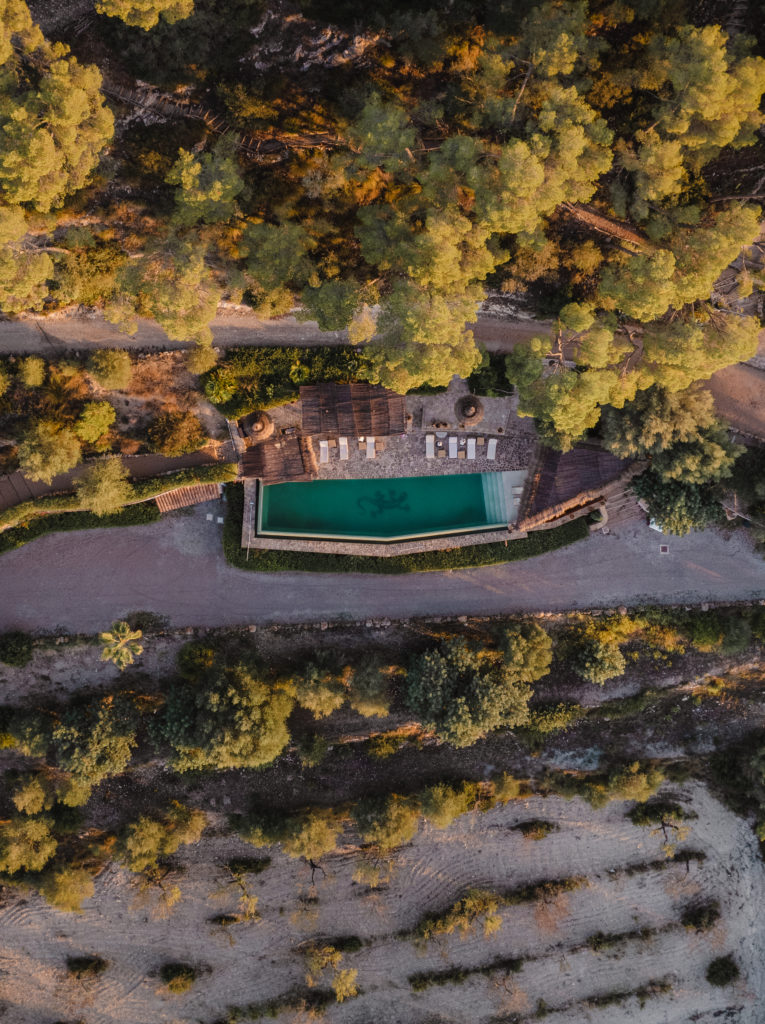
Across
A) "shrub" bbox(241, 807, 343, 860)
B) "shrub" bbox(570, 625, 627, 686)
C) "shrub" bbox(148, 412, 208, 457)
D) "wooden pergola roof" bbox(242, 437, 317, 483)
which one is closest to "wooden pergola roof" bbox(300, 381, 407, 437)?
"wooden pergola roof" bbox(242, 437, 317, 483)

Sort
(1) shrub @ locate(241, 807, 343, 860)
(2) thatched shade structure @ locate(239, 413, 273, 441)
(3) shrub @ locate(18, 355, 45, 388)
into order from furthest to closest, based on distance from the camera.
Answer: (1) shrub @ locate(241, 807, 343, 860), (2) thatched shade structure @ locate(239, 413, 273, 441), (3) shrub @ locate(18, 355, 45, 388)

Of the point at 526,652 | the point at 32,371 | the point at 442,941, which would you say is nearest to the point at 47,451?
the point at 32,371

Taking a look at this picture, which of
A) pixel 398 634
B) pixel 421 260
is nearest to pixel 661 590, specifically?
pixel 398 634

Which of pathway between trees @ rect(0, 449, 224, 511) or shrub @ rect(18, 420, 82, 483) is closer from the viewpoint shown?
shrub @ rect(18, 420, 82, 483)

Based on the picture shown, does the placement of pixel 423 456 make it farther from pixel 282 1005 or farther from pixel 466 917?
pixel 282 1005

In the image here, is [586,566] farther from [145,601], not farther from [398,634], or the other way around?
[145,601]

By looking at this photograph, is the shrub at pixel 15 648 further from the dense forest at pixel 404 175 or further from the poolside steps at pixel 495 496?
the poolside steps at pixel 495 496

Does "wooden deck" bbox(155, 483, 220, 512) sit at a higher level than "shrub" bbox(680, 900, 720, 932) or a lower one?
higher

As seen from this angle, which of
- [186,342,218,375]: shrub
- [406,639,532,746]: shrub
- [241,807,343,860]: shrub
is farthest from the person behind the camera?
[241,807,343,860]: shrub

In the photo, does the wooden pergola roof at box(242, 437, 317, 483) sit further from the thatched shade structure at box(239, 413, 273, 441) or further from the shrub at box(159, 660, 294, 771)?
the shrub at box(159, 660, 294, 771)

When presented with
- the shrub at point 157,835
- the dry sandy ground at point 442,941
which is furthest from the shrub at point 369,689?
the shrub at point 157,835
